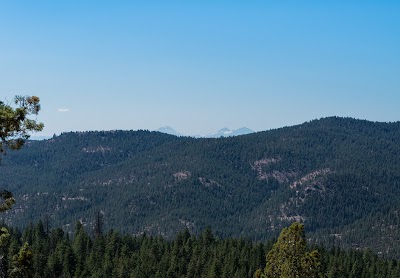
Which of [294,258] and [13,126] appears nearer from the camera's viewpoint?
[13,126]

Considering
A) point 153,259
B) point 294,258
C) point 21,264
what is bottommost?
point 153,259

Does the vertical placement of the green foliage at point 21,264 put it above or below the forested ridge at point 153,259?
above

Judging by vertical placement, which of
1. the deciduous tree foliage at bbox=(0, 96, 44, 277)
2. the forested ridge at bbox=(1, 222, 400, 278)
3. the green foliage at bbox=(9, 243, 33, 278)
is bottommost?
the forested ridge at bbox=(1, 222, 400, 278)

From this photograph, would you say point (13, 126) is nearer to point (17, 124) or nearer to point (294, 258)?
point (17, 124)

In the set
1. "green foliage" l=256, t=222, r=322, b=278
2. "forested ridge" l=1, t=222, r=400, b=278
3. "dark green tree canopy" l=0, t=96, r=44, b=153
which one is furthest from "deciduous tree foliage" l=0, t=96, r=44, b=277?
"forested ridge" l=1, t=222, r=400, b=278

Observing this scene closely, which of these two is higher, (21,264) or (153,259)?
(21,264)

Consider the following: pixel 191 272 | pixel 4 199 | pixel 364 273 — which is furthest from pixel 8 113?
pixel 364 273

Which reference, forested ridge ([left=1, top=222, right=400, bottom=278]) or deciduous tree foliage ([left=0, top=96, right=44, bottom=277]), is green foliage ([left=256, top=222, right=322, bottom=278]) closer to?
deciduous tree foliage ([left=0, top=96, right=44, bottom=277])

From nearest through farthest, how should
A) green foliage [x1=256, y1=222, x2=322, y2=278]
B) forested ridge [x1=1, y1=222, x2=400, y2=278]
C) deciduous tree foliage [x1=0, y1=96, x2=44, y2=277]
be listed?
deciduous tree foliage [x1=0, y1=96, x2=44, y2=277]
green foliage [x1=256, y1=222, x2=322, y2=278]
forested ridge [x1=1, y1=222, x2=400, y2=278]

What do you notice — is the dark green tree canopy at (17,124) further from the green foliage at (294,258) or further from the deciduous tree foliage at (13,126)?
the green foliage at (294,258)

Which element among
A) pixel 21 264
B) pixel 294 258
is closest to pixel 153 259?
pixel 294 258

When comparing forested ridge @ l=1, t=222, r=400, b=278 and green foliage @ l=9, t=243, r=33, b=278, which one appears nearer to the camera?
green foliage @ l=9, t=243, r=33, b=278

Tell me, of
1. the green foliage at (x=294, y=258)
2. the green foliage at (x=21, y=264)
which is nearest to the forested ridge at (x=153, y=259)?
the green foliage at (x=294, y=258)

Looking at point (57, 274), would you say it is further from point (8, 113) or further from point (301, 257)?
point (8, 113)
